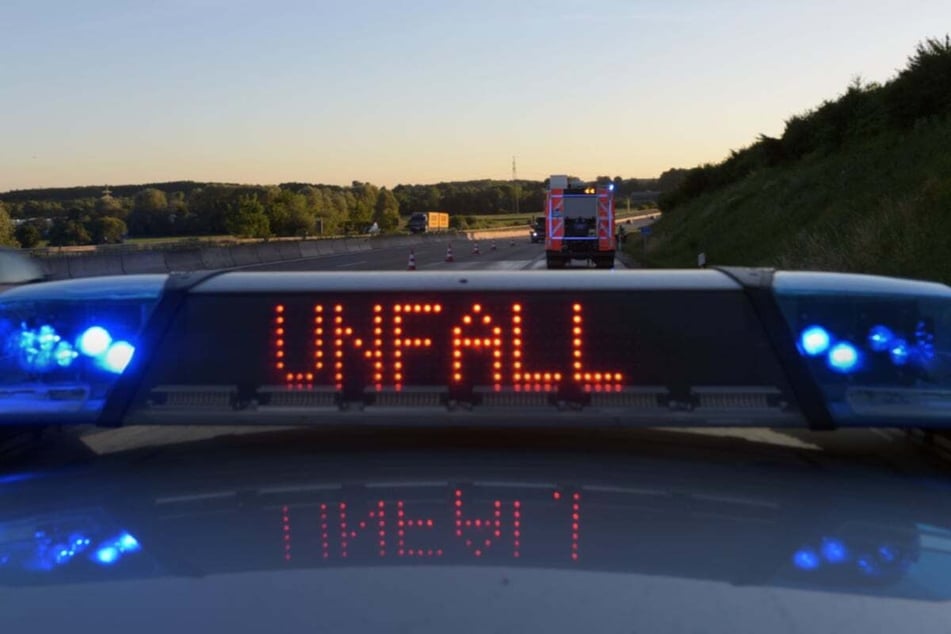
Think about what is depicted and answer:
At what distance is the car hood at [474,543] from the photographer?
2.37m

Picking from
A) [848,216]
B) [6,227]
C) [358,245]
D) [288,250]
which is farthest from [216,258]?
[6,227]

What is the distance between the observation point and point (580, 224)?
3753 cm

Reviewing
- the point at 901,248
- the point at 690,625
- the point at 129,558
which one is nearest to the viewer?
the point at 690,625

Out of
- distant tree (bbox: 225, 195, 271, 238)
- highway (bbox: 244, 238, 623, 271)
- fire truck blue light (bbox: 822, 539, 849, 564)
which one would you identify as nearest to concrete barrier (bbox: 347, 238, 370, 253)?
highway (bbox: 244, 238, 623, 271)

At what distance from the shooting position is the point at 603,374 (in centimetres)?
431

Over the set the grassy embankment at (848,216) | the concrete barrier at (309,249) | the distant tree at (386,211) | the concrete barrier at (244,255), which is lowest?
the distant tree at (386,211)

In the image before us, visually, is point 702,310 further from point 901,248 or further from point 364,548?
point 901,248

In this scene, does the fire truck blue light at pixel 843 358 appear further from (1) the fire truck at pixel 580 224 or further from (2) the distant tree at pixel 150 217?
(2) the distant tree at pixel 150 217

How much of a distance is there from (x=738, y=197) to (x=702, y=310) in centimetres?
4159

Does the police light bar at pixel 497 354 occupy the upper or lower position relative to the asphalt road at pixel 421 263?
upper

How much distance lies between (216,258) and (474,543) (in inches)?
1735

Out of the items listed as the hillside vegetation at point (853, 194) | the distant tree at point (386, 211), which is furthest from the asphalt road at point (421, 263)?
the distant tree at point (386, 211)

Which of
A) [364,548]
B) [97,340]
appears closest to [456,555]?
[364,548]

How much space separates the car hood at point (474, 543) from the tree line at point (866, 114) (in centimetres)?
2764
